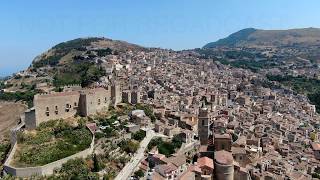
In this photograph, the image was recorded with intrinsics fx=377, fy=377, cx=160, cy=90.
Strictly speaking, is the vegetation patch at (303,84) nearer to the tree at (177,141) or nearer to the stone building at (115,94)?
the stone building at (115,94)

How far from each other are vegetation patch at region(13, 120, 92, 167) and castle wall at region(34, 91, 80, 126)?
58 cm

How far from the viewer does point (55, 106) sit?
31438 millimetres

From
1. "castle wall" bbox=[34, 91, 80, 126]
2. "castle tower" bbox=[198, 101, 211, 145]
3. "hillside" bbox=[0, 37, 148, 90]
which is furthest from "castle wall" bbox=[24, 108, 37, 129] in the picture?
"hillside" bbox=[0, 37, 148, 90]

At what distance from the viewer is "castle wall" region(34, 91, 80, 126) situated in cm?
3038

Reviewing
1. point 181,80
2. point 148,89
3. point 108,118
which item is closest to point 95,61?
point 181,80

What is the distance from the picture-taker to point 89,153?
2870 centimetres

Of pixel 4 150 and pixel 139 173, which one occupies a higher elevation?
pixel 4 150

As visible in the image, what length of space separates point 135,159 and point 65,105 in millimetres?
8053

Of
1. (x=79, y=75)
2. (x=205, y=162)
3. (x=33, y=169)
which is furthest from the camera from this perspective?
(x=79, y=75)

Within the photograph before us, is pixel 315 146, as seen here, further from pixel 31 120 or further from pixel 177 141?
pixel 31 120

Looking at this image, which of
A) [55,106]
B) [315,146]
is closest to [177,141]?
[55,106]

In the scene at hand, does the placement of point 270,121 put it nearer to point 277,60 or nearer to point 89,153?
point 89,153

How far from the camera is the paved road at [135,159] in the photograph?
87.3 feet

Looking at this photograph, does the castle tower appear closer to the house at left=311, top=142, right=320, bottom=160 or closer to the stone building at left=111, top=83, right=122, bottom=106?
the stone building at left=111, top=83, right=122, bottom=106
